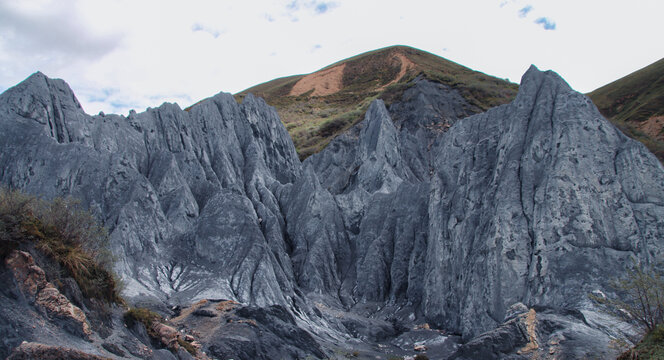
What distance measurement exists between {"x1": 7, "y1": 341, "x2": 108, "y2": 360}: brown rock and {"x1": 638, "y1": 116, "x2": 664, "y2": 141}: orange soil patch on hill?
65.0 meters

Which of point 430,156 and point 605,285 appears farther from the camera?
point 430,156

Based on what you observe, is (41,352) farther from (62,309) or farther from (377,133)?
(377,133)

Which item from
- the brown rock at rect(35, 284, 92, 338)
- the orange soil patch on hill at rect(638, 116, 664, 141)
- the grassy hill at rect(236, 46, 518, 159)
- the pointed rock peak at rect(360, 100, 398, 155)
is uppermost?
the grassy hill at rect(236, 46, 518, 159)

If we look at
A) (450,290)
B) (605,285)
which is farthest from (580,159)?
(450,290)

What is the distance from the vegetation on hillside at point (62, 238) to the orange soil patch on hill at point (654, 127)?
62.7 metres

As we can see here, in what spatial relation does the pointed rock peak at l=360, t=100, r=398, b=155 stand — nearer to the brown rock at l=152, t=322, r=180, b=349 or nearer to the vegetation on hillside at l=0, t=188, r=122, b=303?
the brown rock at l=152, t=322, r=180, b=349

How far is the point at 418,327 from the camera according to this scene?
35469 mm

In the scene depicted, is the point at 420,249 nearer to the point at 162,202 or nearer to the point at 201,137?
the point at 162,202

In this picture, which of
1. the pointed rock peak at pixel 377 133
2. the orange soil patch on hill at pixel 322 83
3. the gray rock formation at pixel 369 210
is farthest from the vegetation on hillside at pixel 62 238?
the orange soil patch on hill at pixel 322 83

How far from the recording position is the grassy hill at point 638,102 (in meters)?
60.9

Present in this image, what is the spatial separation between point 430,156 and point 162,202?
41.9 meters

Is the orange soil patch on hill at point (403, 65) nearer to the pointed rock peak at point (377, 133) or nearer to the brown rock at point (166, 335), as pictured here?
the pointed rock peak at point (377, 133)

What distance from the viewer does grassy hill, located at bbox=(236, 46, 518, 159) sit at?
8983 centimetres

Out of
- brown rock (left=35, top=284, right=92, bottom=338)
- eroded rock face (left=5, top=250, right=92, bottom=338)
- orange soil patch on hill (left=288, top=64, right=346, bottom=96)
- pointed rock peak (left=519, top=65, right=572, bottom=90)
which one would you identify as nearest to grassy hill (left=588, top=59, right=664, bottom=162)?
pointed rock peak (left=519, top=65, right=572, bottom=90)
